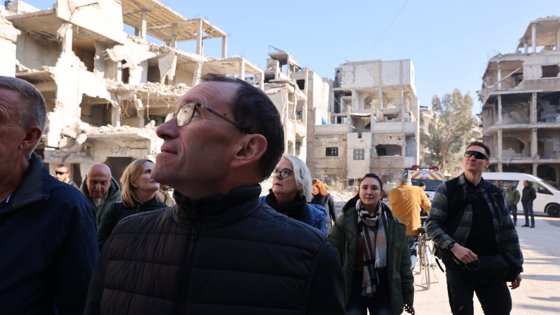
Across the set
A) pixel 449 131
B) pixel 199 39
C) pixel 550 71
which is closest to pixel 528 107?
pixel 550 71

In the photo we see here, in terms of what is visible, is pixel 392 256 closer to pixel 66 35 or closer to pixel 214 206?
pixel 214 206

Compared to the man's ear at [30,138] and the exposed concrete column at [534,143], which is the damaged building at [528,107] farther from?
the man's ear at [30,138]

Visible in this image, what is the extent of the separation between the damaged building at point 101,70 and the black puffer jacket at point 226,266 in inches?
788

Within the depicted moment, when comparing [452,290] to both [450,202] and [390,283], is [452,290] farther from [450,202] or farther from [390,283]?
[450,202]

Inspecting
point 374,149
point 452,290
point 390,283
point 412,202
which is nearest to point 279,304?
point 390,283

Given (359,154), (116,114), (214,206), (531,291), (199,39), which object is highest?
(199,39)

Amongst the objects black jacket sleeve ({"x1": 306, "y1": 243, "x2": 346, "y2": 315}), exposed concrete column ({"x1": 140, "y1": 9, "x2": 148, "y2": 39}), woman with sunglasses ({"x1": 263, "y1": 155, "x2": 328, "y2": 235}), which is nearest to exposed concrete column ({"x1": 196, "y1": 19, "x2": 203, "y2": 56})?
exposed concrete column ({"x1": 140, "y1": 9, "x2": 148, "y2": 39})

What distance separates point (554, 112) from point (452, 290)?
41.7 metres

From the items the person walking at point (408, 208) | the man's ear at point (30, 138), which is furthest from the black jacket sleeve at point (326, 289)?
the person walking at point (408, 208)

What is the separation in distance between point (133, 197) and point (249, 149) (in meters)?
2.73

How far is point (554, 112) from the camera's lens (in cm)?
3684

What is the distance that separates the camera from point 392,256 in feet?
11.7

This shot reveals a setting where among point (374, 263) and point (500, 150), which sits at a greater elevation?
point (500, 150)

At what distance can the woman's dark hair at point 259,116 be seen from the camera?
1373 mm
